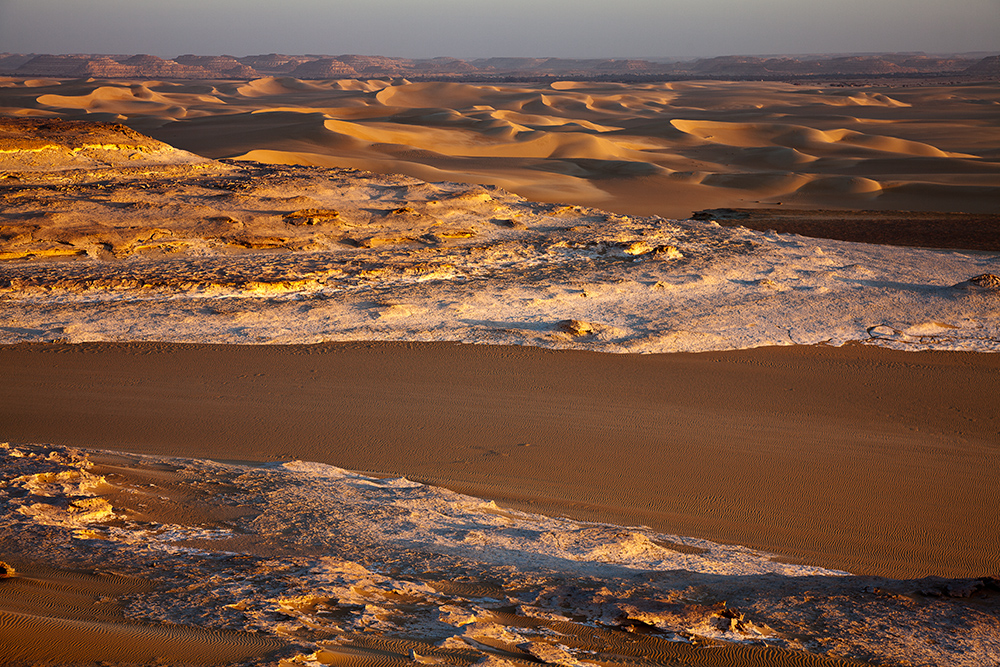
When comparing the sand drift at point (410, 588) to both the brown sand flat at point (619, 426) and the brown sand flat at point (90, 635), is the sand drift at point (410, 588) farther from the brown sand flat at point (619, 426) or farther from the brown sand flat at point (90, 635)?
the brown sand flat at point (619, 426)

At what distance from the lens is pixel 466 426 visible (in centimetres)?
572

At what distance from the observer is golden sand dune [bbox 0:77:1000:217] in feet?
68.6

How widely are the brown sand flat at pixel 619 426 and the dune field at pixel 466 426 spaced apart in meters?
0.03

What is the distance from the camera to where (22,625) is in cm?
235

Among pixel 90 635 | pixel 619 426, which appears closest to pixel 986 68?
pixel 619 426

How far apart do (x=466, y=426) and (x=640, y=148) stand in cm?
2958

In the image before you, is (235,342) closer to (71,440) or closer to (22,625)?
(71,440)

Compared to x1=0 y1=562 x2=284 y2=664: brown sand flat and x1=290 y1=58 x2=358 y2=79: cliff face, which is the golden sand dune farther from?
x1=290 y1=58 x2=358 y2=79: cliff face

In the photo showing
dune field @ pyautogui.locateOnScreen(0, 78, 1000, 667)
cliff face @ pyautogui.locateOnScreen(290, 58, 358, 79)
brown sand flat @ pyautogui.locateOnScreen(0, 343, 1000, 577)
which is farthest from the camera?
cliff face @ pyautogui.locateOnScreen(290, 58, 358, 79)

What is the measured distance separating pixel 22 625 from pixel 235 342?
4.92m

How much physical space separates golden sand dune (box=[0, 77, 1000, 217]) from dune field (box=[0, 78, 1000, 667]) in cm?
754

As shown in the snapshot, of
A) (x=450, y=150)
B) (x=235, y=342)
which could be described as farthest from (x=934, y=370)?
(x=450, y=150)

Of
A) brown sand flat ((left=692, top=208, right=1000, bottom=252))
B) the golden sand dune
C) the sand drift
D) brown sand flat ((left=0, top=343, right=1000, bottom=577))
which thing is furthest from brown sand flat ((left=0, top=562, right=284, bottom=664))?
the golden sand dune

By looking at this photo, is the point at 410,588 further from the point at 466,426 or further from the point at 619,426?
the point at 619,426
